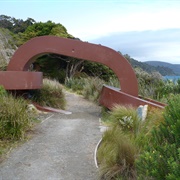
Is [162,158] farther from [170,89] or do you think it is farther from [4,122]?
[170,89]

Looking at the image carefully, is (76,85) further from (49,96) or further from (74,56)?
(74,56)

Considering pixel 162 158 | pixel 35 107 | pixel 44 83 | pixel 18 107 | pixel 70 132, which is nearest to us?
pixel 162 158

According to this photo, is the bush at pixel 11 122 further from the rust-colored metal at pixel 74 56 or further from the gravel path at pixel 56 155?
the rust-colored metal at pixel 74 56

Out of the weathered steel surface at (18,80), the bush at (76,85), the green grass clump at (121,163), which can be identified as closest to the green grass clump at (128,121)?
the green grass clump at (121,163)

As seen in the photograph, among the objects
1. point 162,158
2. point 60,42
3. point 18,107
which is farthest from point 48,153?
point 60,42

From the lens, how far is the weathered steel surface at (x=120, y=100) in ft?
29.6

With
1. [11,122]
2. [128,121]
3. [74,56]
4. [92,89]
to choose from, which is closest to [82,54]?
[74,56]

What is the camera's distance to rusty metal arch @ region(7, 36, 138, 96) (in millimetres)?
10570

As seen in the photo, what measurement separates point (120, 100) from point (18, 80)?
3440 millimetres

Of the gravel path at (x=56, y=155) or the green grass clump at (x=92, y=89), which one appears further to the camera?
the green grass clump at (x=92, y=89)

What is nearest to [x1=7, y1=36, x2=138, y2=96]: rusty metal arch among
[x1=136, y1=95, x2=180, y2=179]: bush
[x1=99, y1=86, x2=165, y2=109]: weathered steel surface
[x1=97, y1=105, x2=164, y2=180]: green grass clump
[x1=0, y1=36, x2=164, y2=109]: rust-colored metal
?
[x1=0, y1=36, x2=164, y2=109]: rust-colored metal

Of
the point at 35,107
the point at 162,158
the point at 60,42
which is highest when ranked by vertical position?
the point at 60,42

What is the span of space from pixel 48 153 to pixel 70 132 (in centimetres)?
170

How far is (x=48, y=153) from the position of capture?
5734mm
